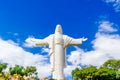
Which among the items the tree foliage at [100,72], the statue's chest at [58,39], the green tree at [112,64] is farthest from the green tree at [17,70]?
the green tree at [112,64]

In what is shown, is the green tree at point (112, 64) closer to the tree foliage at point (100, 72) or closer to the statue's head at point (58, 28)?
the tree foliage at point (100, 72)

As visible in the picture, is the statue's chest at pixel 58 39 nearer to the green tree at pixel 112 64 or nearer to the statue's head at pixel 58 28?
the statue's head at pixel 58 28

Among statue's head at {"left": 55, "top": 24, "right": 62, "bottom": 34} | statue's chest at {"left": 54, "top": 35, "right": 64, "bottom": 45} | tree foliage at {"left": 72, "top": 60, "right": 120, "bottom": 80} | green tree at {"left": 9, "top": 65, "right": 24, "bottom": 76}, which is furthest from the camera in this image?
tree foliage at {"left": 72, "top": 60, "right": 120, "bottom": 80}

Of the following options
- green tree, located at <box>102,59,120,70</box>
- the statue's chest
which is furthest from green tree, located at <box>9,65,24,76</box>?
green tree, located at <box>102,59,120,70</box>

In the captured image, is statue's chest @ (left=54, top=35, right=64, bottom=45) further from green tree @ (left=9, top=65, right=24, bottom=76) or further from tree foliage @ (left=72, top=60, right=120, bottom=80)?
tree foliage @ (left=72, top=60, right=120, bottom=80)

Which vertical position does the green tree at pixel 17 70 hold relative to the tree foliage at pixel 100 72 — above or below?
below

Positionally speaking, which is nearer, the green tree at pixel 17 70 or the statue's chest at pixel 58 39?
the statue's chest at pixel 58 39

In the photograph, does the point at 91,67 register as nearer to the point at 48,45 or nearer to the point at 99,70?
the point at 99,70

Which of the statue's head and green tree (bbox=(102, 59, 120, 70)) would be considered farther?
green tree (bbox=(102, 59, 120, 70))

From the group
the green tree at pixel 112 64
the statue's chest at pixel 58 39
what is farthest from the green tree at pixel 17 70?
the green tree at pixel 112 64

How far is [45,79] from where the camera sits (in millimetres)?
12250

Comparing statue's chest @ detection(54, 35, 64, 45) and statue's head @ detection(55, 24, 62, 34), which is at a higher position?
statue's head @ detection(55, 24, 62, 34)

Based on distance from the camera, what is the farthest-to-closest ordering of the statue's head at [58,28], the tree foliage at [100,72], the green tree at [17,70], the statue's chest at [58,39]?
the tree foliage at [100,72] → the green tree at [17,70] → the statue's head at [58,28] → the statue's chest at [58,39]

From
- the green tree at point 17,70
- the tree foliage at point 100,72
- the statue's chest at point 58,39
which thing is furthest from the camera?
the tree foliage at point 100,72
